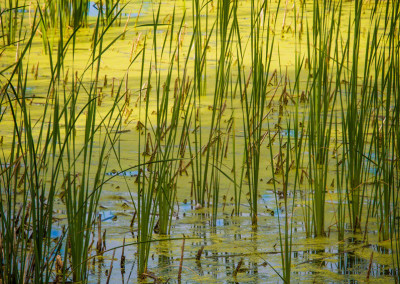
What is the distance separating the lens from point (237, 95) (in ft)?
11.7

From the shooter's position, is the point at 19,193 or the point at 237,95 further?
the point at 237,95

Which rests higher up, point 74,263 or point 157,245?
point 74,263

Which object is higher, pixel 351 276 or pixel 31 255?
pixel 31 255

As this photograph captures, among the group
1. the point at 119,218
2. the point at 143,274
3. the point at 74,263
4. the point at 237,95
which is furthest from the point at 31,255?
the point at 237,95

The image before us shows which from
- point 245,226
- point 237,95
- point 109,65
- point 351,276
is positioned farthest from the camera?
point 109,65

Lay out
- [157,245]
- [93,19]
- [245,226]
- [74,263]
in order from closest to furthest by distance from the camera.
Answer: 1. [74,263]
2. [157,245]
3. [245,226]
4. [93,19]

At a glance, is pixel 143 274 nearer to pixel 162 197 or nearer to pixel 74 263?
pixel 74 263

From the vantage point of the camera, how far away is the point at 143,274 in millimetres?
1564

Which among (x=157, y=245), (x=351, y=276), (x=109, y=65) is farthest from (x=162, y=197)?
(x=109, y=65)

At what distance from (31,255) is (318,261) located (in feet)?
2.67

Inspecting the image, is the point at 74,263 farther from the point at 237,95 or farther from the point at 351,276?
the point at 237,95

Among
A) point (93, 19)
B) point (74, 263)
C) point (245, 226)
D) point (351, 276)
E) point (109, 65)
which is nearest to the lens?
point (74, 263)

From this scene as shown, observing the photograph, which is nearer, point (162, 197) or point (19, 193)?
point (162, 197)

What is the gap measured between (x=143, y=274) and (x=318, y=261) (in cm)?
53
